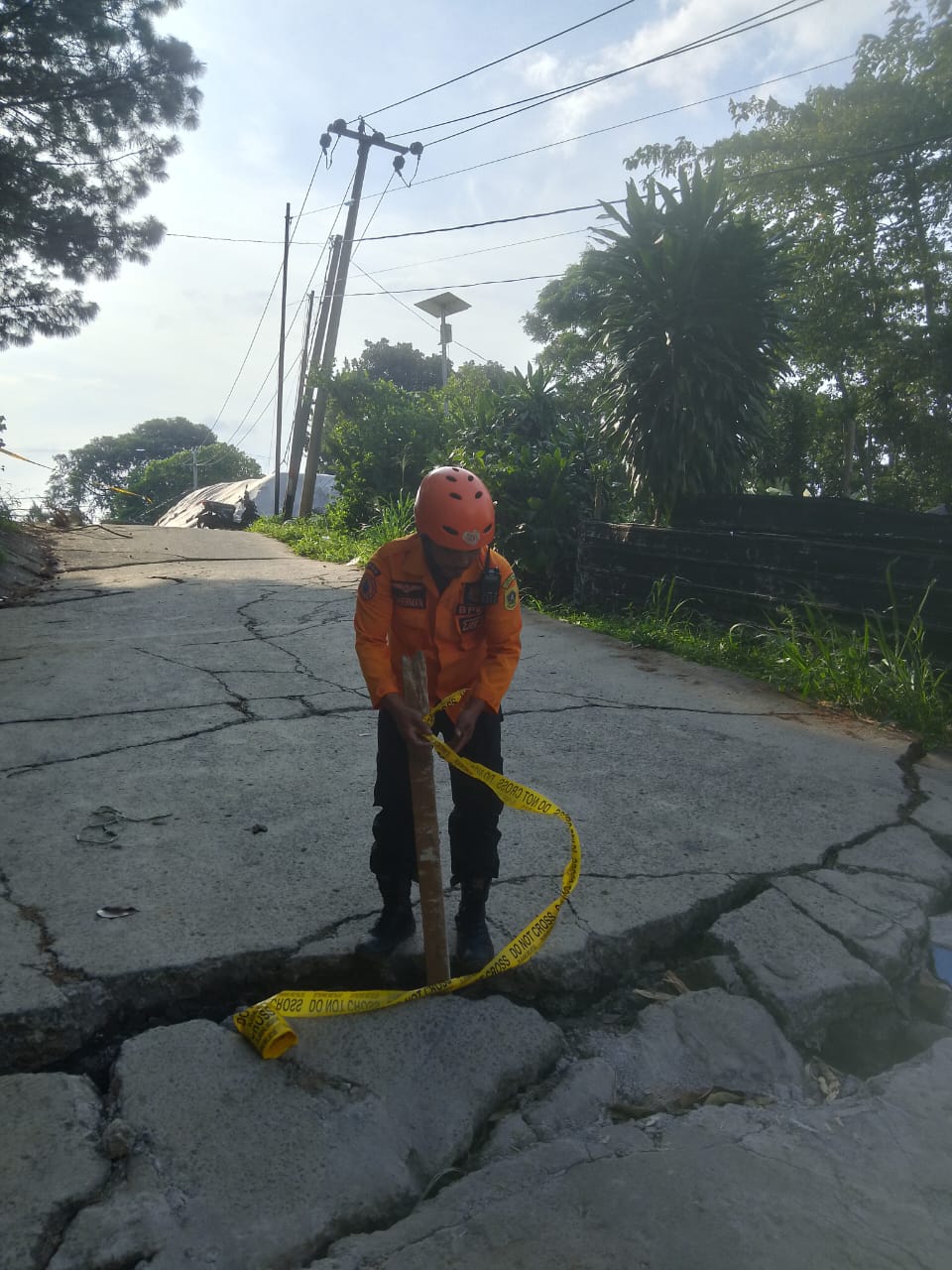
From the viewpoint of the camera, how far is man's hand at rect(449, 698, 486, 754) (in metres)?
2.62

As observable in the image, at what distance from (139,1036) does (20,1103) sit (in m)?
0.31

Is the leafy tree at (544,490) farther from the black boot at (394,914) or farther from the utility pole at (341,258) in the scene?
the utility pole at (341,258)

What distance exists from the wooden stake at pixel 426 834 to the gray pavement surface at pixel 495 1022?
0.16 meters

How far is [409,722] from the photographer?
8.29 ft

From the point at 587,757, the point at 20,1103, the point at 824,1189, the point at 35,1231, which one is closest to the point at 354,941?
the point at 20,1103

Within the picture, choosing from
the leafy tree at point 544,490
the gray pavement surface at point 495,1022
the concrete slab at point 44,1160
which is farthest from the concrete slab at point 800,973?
the leafy tree at point 544,490

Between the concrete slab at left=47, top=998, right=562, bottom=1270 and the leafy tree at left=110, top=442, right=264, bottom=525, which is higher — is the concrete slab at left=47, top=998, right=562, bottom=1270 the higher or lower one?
the lower one

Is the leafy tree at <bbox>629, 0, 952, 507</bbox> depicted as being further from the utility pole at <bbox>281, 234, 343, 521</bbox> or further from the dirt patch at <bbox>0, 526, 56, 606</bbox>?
the dirt patch at <bbox>0, 526, 56, 606</bbox>

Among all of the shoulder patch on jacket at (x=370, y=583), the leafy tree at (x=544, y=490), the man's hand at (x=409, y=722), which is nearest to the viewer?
the man's hand at (x=409, y=722)

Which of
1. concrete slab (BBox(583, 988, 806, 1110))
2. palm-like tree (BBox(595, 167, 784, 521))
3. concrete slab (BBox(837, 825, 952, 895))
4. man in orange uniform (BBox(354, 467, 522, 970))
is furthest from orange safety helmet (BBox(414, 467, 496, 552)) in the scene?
palm-like tree (BBox(595, 167, 784, 521))

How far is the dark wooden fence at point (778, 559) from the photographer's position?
18.7ft

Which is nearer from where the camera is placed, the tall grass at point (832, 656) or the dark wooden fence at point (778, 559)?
the tall grass at point (832, 656)

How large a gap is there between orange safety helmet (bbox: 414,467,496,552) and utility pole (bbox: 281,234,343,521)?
1888 centimetres

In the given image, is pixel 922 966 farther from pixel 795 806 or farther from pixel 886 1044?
pixel 795 806
